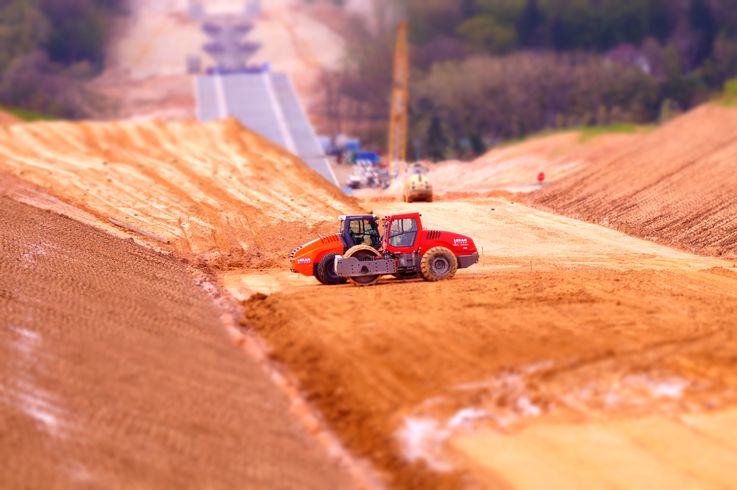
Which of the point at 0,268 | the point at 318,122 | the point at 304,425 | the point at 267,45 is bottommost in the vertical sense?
the point at 304,425

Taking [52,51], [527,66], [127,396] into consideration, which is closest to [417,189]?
[127,396]

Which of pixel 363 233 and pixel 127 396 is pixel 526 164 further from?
pixel 127 396

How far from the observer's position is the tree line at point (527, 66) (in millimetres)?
90062

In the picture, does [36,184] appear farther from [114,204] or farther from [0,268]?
[0,268]

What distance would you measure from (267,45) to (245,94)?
85.8 ft

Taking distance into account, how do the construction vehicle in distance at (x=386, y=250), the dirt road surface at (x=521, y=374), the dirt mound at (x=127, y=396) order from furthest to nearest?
the construction vehicle in distance at (x=386, y=250), the dirt road surface at (x=521, y=374), the dirt mound at (x=127, y=396)

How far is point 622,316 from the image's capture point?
22234 mm

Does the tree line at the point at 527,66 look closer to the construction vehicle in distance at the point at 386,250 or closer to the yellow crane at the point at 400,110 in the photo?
the yellow crane at the point at 400,110

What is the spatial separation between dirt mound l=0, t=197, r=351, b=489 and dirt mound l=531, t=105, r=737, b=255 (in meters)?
20.3

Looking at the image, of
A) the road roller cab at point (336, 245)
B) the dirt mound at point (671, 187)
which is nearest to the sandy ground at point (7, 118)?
the dirt mound at point (671, 187)

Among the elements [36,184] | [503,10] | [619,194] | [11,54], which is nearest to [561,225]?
[619,194]

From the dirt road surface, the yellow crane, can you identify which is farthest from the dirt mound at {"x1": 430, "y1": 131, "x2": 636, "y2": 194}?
the dirt road surface

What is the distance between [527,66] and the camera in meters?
91.6

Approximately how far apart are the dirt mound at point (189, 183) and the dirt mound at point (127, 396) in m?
9.55
